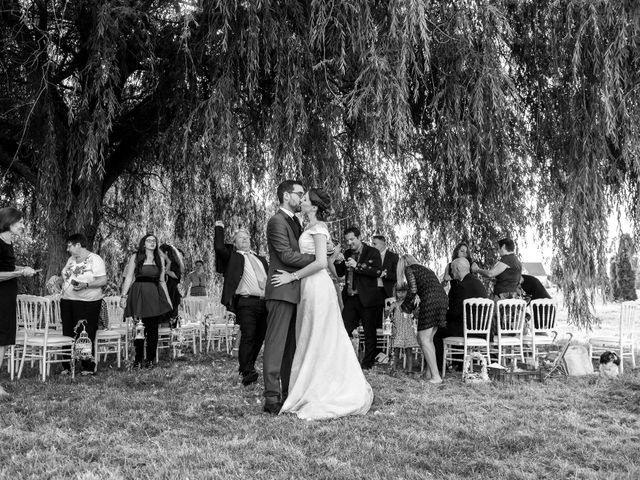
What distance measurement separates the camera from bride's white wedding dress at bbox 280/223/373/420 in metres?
4.34

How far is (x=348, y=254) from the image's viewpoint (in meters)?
7.51

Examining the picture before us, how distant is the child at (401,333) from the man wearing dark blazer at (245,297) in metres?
1.61

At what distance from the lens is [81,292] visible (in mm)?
6473

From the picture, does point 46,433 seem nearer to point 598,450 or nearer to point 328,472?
point 328,472

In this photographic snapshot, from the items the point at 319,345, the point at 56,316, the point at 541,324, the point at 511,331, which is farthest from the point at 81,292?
the point at 541,324

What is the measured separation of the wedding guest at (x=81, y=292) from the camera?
21.0ft

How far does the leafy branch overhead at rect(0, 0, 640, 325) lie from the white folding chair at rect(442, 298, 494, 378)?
91 cm

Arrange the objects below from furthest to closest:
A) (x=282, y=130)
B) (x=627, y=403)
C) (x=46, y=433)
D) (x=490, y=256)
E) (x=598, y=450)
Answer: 1. (x=490, y=256)
2. (x=282, y=130)
3. (x=627, y=403)
4. (x=46, y=433)
5. (x=598, y=450)

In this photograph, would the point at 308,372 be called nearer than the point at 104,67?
Yes

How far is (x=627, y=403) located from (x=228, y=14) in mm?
4389

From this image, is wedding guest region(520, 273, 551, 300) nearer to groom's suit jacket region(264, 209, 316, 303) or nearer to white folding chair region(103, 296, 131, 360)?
groom's suit jacket region(264, 209, 316, 303)

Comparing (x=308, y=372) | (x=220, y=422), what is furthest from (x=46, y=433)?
(x=308, y=372)

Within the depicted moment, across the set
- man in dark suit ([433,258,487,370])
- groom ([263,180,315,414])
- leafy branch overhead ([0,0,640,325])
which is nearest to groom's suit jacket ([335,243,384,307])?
leafy branch overhead ([0,0,640,325])

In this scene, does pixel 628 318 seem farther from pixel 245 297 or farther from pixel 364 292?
pixel 245 297
